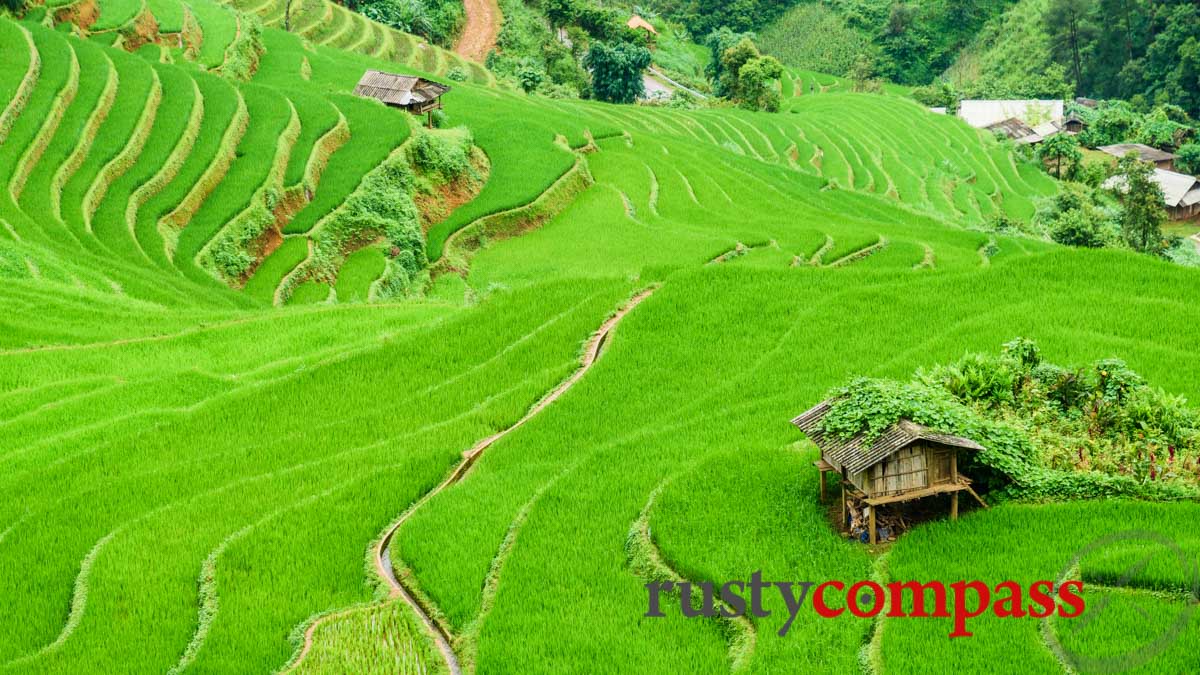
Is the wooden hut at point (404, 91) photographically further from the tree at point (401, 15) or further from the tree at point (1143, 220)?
the tree at point (401, 15)

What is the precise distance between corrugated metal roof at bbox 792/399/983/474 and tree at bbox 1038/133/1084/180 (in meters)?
68.9

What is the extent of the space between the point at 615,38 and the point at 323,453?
75609 millimetres

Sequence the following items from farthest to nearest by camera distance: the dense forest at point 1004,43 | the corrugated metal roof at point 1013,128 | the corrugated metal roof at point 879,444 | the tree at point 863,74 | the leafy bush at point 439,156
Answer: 1. the tree at point 863,74
2. the dense forest at point 1004,43
3. the corrugated metal roof at point 1013,128
4. the leafy bush at point 439,156
5. the corrugated metal roof at point 879,444

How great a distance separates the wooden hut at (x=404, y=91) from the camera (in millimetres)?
44938

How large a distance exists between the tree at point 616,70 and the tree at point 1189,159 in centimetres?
3675

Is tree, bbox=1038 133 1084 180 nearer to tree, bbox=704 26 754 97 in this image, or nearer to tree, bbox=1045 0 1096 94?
tree, bbox=704 26 754 97

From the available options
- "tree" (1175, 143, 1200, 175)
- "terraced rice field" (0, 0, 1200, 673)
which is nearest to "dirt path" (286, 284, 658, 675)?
"terraced rice field" (0, 0, 1200, 673)

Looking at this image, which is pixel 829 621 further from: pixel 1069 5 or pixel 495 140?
pixel 1069 5

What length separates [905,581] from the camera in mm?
11852

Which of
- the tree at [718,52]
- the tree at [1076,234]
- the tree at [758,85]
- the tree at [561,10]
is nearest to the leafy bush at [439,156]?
the tree at [1076,234]

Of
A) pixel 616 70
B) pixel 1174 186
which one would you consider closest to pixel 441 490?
pixel 1174 186

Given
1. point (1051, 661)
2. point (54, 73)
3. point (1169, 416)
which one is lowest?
point (1051, 661)

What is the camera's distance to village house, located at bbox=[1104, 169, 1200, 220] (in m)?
68.3

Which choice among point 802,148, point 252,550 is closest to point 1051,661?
point 252,550
